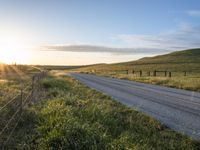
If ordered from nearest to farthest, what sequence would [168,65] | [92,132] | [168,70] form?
[92,132]
[168,70]
[168,65]

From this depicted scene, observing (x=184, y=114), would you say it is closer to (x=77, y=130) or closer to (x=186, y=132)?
(x=186, y=132)

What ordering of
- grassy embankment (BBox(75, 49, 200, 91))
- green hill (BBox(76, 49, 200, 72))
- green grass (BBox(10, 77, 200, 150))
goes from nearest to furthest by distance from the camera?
green grass (BBox(10, 77, 200, 150))
grassy embankment (BBox(75, 49, 200, 91))
green hill (BBox(76, 49, 200, 72))

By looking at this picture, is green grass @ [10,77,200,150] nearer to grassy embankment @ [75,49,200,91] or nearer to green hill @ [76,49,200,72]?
grassy embankment @ [75,49,200,91]

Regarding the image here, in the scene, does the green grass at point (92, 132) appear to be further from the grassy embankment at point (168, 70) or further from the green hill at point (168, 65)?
the green hill at point (168, 65)

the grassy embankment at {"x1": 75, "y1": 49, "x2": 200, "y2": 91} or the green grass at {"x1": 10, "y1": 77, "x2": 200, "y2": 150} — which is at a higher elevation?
the green grass at {"x1": 10, "y1": 77, "x2": 200, "y2": 150}

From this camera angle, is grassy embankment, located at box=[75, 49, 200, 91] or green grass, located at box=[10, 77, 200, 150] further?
grassy embankment, located at box=[75, 49, 200, 91]

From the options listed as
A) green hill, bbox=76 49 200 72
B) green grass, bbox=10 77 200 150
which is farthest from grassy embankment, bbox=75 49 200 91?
green grass, bbox=10 77 200 150

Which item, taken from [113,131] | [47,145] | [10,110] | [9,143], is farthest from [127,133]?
[10,110]

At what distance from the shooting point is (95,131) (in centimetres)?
870

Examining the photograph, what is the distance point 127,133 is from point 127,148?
75.9 inches

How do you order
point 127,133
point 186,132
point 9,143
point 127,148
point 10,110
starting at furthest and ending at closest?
point 10,110 → point 186,132 → point 127,133 → point 9,143 → point 127,148

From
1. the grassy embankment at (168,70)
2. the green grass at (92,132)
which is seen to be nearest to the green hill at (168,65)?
the grassy embankment at (168,70)

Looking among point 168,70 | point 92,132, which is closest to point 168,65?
point 168,70

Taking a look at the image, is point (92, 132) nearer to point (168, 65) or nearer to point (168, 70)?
point (168, 70)
